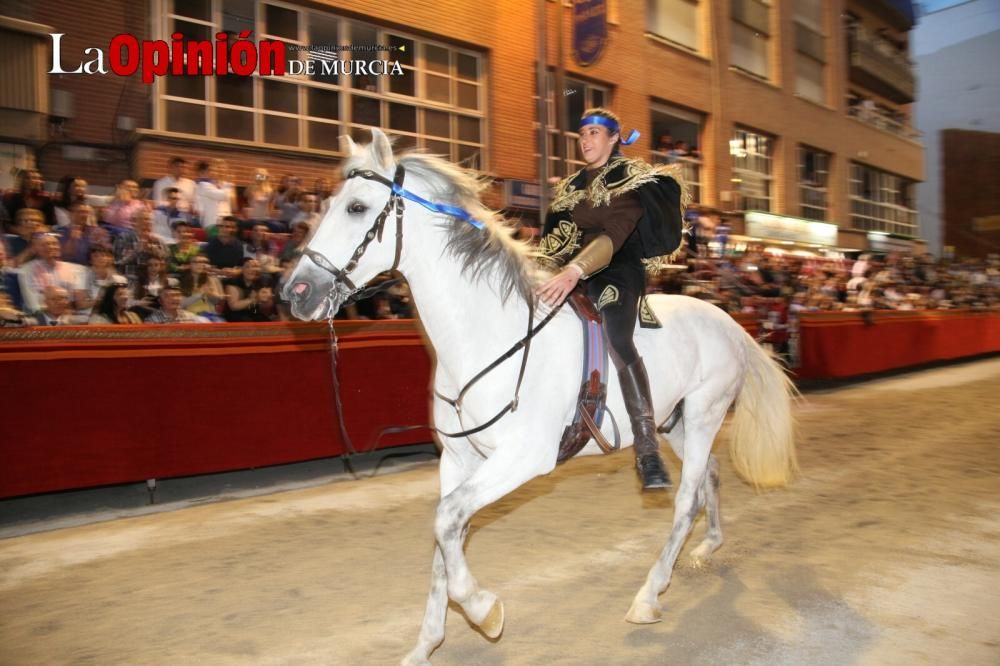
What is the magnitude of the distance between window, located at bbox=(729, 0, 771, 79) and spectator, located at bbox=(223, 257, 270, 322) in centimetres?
1857

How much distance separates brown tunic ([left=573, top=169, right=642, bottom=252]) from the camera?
12.6ft

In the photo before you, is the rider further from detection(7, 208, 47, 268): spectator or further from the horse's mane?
detection(7, 208, 47, 268): spectator

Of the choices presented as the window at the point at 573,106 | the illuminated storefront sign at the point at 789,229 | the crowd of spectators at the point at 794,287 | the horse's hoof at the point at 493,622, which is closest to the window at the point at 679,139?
the illuminated storefront sign at the point at 789,229

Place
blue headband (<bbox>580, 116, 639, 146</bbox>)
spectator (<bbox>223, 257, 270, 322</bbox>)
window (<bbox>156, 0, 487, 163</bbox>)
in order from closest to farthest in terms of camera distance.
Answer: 1. blue headband (<bbox>580, 116, 639, 146</bbox>)
2. spectator (<bbox>223, 257, 270, 322</bbox>)
3. window (<bbox>156, 0, 487, 163</bbox>)

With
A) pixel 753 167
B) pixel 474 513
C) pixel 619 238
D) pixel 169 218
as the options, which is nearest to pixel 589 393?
pixel 619 238

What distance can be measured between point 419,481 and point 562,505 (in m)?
1.67

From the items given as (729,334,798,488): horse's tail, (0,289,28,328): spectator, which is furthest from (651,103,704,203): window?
(0,289,28,328): spectator

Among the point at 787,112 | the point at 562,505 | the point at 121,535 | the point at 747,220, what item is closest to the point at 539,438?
the point at 562,505

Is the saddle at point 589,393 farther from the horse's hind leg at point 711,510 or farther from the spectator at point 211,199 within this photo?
the spectator at point 211,199

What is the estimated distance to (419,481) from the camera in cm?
738

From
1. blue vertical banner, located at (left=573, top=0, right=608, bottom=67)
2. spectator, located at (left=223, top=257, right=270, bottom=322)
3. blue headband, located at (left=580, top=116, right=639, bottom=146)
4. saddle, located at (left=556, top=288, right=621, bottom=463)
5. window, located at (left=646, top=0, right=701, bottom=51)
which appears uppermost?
window, located at (left=646, top=0, right=701, bottom=51)

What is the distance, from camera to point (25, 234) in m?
6.66

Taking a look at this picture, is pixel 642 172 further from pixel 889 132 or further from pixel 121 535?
pixel 889 132

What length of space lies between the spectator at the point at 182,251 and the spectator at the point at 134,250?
94 mm
